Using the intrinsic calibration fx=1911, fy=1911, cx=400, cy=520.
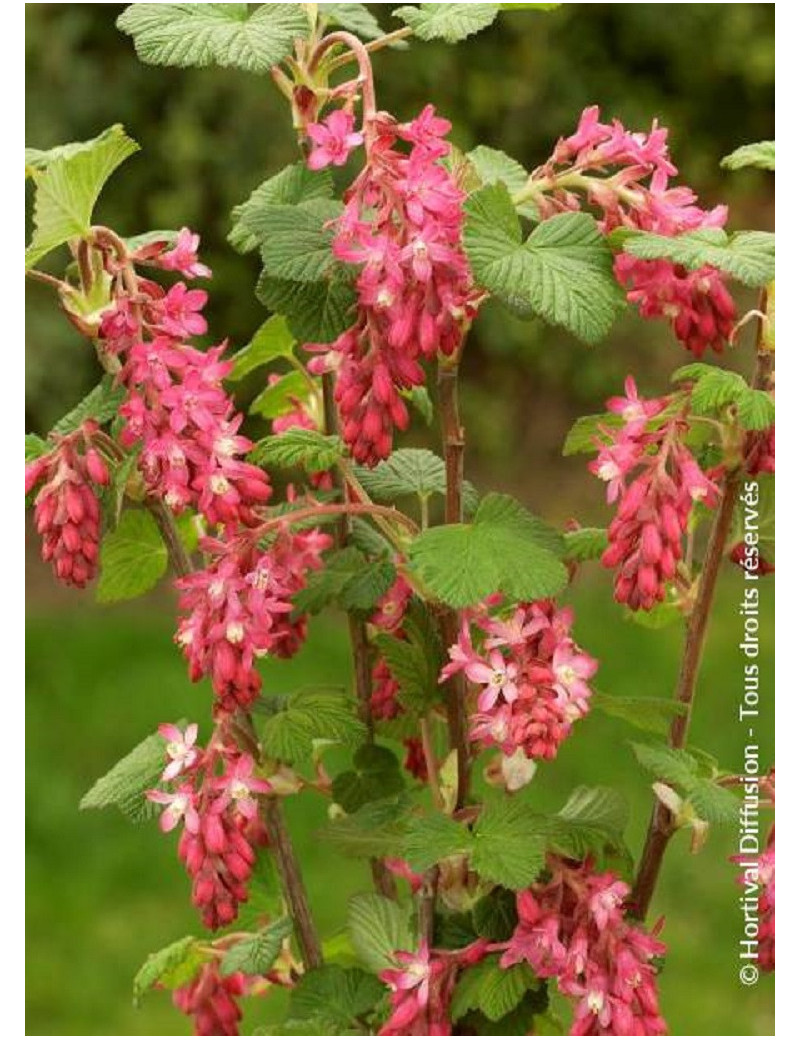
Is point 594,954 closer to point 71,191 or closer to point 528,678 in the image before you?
point 528,678

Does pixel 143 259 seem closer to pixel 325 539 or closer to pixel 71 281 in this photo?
pixel 71 281

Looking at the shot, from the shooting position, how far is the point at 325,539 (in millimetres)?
1600

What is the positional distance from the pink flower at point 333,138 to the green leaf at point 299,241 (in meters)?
0.03

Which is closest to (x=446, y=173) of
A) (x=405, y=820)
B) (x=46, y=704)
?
(x=405, y=820)

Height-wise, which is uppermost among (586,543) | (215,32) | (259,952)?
(215,32)

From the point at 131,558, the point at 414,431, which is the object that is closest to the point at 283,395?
the point at 131,558

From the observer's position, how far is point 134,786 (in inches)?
61.3

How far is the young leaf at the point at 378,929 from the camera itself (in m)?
1.55

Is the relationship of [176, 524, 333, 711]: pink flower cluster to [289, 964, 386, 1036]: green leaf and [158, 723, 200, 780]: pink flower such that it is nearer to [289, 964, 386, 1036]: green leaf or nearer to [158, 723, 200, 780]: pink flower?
[158, 723, 200, 780]: pink flower

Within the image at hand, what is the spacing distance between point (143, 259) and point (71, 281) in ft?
0.37

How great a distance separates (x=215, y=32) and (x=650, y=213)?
0.36 meters

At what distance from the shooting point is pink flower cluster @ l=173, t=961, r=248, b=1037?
5.80 ft

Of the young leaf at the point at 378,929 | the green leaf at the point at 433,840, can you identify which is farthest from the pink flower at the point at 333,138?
the young leaf at the point at 378,929

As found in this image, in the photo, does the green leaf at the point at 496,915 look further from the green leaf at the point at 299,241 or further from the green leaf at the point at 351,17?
the green leaf at the point at 351,17
